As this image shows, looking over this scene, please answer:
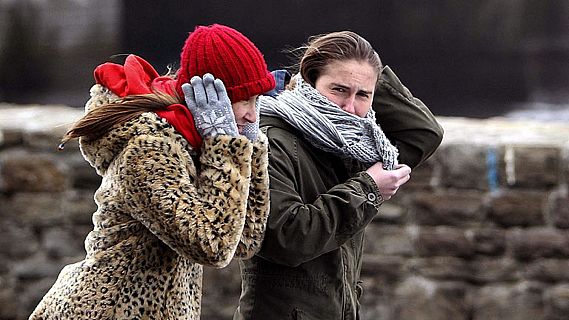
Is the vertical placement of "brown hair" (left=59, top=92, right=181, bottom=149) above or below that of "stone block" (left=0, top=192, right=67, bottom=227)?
above

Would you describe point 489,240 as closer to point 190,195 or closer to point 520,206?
point 520,206

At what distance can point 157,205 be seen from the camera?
2521 mm

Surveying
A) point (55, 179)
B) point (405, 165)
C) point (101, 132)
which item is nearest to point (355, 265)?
point (405, 165)

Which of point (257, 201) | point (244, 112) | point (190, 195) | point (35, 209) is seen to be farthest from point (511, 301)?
point (190, 195)

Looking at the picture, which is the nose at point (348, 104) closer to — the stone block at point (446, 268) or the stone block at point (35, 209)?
the stone block at point (446, 268)

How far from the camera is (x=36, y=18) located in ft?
19.2

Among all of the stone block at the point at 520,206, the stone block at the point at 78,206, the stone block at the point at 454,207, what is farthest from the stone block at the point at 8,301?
the stone block at the point at 520,206

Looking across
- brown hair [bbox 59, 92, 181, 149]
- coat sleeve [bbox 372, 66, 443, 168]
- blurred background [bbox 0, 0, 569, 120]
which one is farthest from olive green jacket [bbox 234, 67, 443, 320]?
blurred background [bbox 0, 0, 569, 120]

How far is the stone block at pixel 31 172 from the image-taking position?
5152 mm

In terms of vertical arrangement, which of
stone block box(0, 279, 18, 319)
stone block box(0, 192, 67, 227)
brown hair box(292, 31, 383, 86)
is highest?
brown hair box(292, 31, 383, 86)

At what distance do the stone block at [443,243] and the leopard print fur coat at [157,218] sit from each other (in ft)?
7.89

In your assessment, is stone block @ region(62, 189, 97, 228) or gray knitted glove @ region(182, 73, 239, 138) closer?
gray knitted glove @ region(182, 73, 239, 138)

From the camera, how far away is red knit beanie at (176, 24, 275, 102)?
261 centimetres

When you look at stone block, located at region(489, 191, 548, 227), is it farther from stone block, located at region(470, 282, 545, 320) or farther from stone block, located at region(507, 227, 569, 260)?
stone block, located at region(470, 282, 545, 320)
